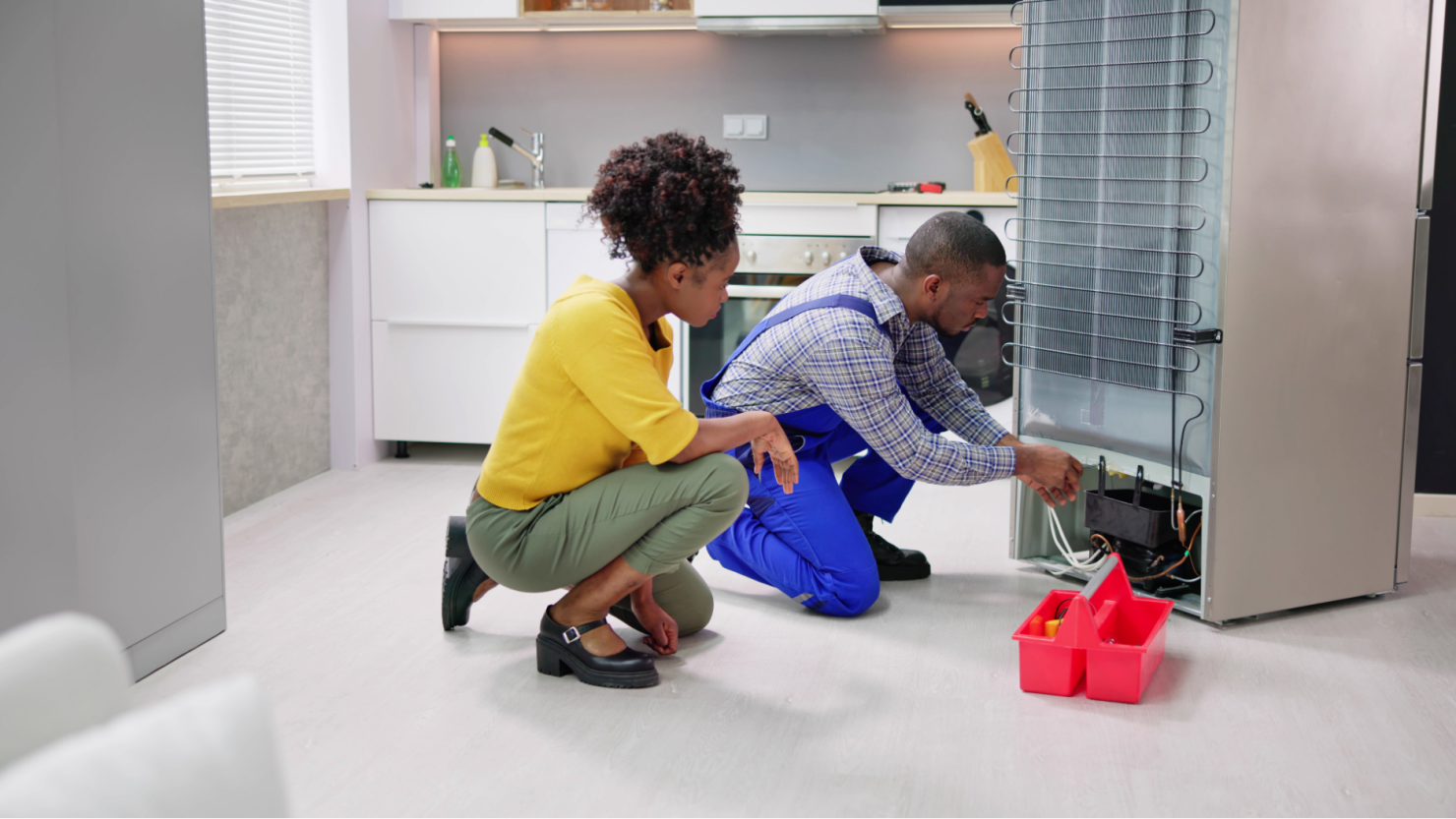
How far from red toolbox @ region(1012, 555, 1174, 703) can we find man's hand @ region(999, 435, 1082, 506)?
0.21 meters

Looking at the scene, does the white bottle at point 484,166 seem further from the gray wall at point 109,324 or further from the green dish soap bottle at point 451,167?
the gray wall at point 109,324

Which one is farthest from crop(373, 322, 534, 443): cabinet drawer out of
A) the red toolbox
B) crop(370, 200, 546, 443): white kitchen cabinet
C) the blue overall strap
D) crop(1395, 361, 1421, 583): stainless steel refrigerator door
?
crop(1395, 361, 1421, 583): stainless steel refrigerator door

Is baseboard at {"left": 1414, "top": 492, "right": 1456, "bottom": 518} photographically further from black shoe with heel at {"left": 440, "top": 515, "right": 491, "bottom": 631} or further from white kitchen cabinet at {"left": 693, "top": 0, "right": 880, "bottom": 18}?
black shoe with heel at {"left": 440, "top": 515, "right": 491, "bottom": 631}

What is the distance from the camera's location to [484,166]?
4164 mm

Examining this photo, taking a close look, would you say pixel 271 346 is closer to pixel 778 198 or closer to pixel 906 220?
pixel 778 198

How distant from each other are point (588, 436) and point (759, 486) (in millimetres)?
622

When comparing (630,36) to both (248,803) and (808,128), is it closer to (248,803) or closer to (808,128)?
(808,128)

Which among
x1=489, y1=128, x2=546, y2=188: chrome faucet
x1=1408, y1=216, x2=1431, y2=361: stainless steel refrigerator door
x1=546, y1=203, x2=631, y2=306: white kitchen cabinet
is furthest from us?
x1=489, y1=128, x2=546, y2=188: chrome faucet

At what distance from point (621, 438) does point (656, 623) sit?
1.19ft

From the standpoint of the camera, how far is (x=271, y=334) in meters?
3.41

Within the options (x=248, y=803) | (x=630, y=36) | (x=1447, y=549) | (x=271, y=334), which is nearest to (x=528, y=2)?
(x=630, y=36)

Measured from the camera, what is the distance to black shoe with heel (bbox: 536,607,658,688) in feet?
6.63

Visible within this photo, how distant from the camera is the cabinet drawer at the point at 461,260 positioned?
3.73m

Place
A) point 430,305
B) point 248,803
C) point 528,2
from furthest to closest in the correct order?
1. point 528,2
2. point 430,305
3. point 248,803
